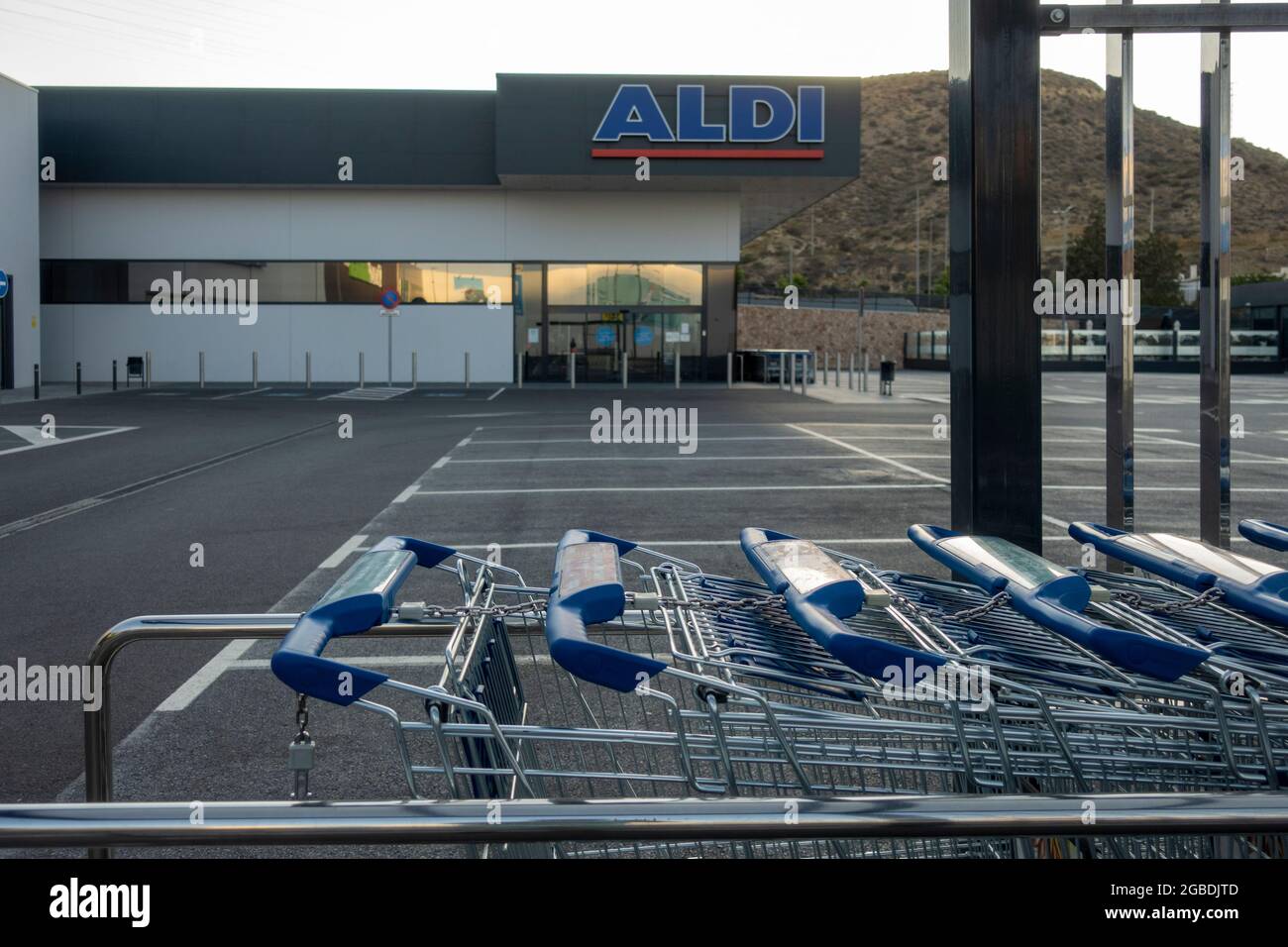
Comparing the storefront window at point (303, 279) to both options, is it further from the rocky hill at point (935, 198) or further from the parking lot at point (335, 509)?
the rocky hill at point (935, 198)

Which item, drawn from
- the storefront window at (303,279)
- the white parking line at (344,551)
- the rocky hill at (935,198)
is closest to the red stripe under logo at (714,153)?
the storefront window at (303,279)

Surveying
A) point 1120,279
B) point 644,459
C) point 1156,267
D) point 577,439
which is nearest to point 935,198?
point 1156,267

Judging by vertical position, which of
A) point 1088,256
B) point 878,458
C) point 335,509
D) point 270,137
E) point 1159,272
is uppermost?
point 1088,256

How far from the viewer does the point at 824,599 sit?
216 centimetres

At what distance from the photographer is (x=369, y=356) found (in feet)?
120

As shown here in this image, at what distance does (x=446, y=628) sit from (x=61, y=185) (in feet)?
120

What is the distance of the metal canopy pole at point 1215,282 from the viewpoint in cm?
332

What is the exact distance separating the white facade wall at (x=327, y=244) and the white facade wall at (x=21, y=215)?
2111 mm

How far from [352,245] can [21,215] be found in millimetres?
8018

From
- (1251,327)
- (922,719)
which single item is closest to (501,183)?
(922,719)

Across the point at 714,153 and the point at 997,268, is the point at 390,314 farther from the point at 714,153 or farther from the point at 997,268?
the point at 997,268

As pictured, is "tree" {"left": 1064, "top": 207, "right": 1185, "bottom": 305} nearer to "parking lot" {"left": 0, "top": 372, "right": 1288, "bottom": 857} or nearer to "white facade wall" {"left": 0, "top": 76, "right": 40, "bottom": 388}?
"parking lot" {"left": 0, "top": 372, "right": 1288, "bottom": 857}
